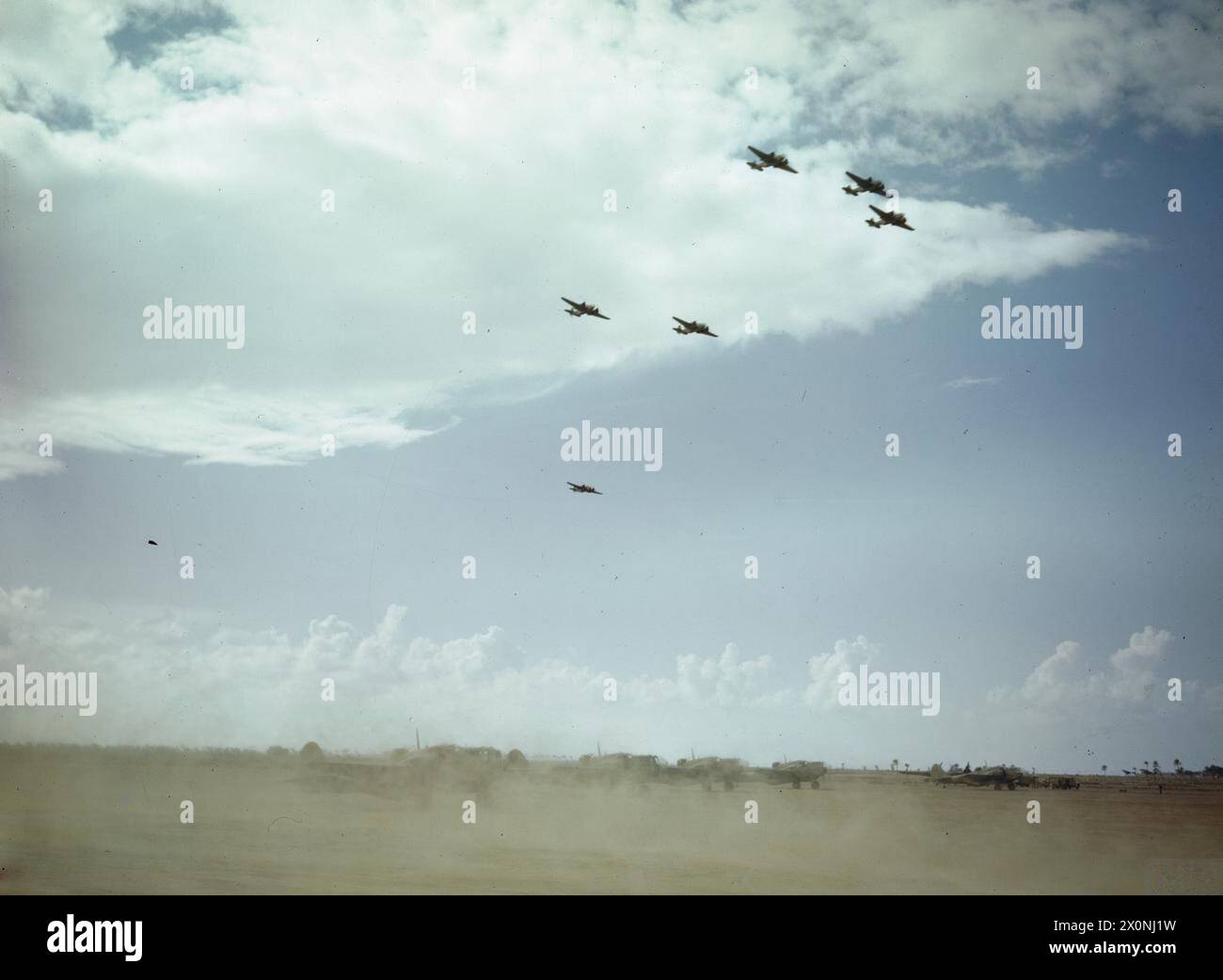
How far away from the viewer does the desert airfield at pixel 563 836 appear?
68.9ft

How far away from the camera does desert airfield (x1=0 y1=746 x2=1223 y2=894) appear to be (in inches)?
827

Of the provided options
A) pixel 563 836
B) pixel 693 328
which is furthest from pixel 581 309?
pixel 563 836

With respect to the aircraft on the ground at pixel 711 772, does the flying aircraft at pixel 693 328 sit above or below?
above

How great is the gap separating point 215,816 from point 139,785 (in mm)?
1857

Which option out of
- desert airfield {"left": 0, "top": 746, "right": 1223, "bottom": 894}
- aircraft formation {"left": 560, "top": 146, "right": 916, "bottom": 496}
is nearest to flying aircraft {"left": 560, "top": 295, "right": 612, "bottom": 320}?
aircraft formation {"left": 560, "top": 146, "right": 916, "bottom": 496}

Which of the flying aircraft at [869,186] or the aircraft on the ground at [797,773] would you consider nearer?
the flying aircraft at [869,186]

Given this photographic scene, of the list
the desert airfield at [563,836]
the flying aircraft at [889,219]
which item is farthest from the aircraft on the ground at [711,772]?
the flying aircraft at [889,219]

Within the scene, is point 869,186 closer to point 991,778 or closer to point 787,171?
point 787,171

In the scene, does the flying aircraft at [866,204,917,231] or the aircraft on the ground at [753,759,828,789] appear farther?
A: the aircraft on the ground at [753,759,828,789]

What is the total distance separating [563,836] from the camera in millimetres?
22609

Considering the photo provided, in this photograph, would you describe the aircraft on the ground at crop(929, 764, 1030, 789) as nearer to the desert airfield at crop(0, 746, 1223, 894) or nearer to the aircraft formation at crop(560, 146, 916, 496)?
the desert airfield at crop(0, 746, 1223, 894)

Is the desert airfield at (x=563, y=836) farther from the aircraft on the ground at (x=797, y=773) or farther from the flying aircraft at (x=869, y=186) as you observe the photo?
the flying aircraft at (x=869, y=186)
